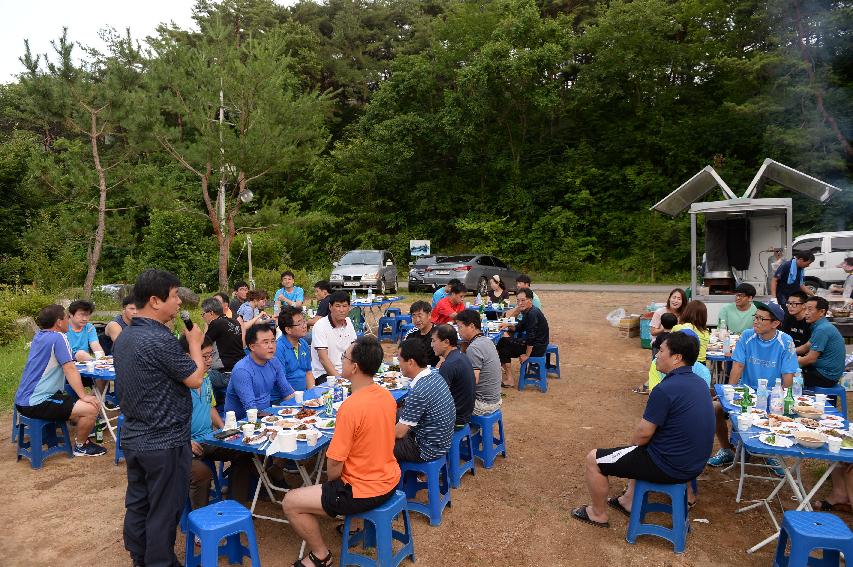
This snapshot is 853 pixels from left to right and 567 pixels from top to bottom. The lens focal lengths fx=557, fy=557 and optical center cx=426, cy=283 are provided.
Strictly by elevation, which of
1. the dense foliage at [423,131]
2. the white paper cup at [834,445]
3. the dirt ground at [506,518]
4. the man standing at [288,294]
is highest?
the dense foliage at [423,131]

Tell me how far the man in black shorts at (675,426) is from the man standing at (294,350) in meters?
2.97

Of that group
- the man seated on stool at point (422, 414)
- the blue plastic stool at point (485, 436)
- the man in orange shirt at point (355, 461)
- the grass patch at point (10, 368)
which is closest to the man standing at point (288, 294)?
the grass patch at point (10, 368)

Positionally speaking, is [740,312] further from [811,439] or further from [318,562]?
[318,562]

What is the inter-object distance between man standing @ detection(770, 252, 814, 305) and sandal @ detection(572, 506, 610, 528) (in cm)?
621

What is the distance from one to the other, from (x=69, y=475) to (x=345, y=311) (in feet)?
9.43

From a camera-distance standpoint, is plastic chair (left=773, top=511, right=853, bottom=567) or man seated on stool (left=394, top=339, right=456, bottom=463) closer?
plastic chair (left=773, top=511, right=853, bottom=567)

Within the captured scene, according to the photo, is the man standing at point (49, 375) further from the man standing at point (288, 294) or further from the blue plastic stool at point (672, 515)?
the blue plastic stool at point (672, 515)

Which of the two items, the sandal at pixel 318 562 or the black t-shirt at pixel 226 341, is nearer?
the sandal at pixel 318 562

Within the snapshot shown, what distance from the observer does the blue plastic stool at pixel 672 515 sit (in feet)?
12.1

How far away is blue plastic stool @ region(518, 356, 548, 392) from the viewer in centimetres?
756

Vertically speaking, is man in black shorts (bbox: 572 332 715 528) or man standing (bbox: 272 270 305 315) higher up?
man standing (bbox: 272 270 305 315)

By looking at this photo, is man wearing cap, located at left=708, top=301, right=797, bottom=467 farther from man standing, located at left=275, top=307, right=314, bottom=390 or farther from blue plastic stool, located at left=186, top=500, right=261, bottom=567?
blue plastic stool, located at left=186, top=500, right=261, bottom=567

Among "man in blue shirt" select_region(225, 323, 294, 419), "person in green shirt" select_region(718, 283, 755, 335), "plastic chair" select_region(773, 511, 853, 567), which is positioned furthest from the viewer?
"person in green shirt" select_region(718, 283, 755, 335)

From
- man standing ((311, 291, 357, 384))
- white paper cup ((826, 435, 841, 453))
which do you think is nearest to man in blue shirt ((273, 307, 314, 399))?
man standing ((311, 291, 357, 384))
